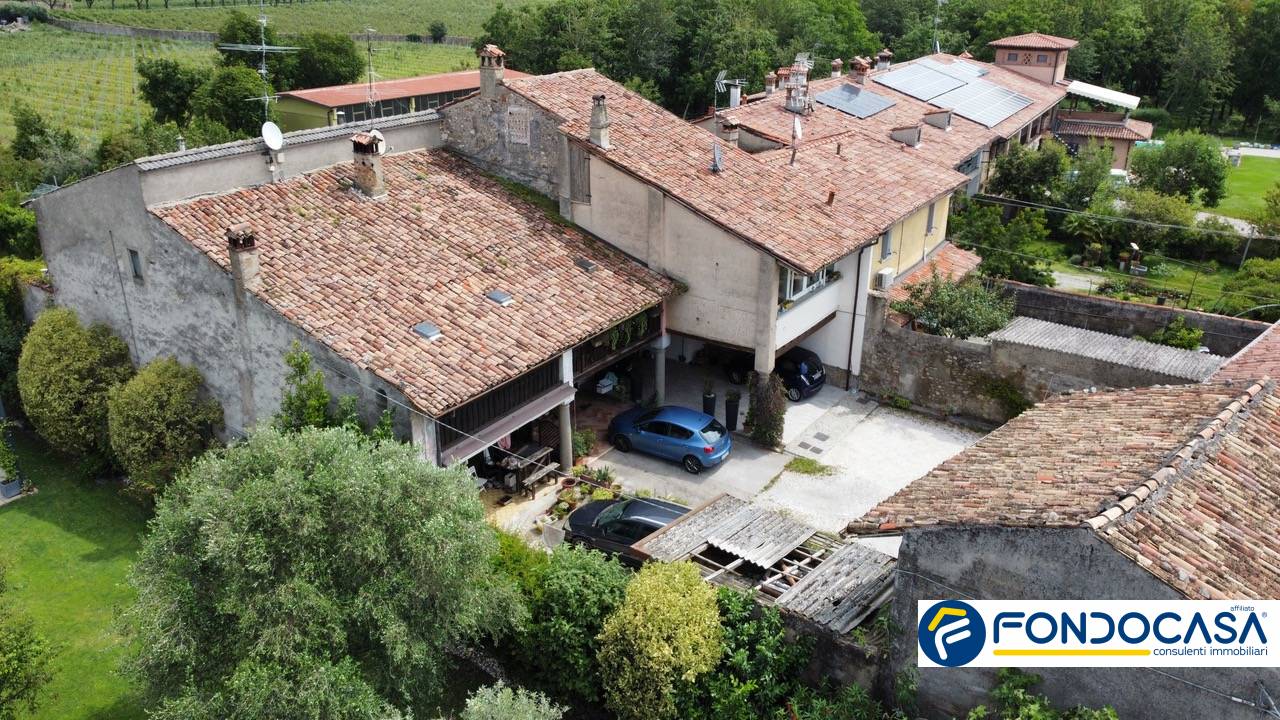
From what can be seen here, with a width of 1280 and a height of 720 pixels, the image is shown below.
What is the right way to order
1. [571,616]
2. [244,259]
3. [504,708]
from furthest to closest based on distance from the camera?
[244,259] → [571,616] → [504,708]

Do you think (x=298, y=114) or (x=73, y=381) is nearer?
(x=73, y=381)

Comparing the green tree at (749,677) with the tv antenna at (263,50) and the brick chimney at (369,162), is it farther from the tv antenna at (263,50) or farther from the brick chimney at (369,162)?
the tv antenna at (263,50)

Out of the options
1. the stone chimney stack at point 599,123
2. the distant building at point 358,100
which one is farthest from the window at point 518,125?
the distant building at point 358,100

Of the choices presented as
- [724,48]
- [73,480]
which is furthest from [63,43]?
[73,480]

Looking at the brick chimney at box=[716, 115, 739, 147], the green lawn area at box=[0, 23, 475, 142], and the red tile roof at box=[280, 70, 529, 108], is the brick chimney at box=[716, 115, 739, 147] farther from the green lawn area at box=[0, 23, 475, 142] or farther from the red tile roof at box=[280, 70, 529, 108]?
the green lawn area at box=[0, 23, 475, 142]

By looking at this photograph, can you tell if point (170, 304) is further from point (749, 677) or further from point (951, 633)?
point (951, 633)

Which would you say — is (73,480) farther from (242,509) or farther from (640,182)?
(640,182)

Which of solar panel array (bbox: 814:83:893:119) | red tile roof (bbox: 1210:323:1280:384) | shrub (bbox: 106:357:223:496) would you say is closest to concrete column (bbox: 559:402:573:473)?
shrub (bbox: 106:357:223:496)

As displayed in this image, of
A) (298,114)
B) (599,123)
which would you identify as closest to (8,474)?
(599,123)
